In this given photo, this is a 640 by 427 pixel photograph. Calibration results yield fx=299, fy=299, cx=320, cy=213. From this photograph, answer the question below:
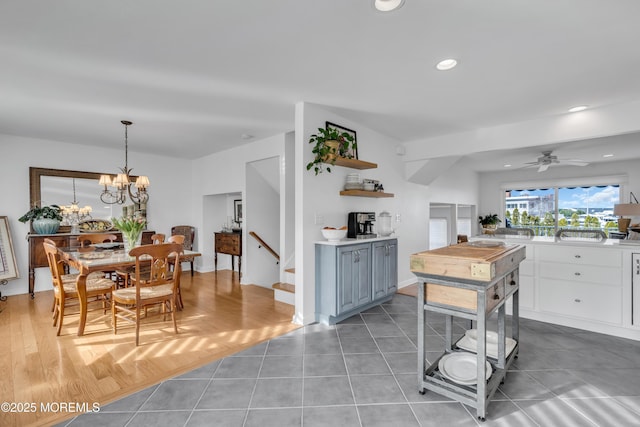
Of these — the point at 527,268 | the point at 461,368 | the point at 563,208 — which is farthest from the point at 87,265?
the point at 563,208

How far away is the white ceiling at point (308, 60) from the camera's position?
1795 millimetres

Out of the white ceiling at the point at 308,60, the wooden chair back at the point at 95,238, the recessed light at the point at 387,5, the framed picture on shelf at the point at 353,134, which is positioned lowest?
the wooden chair back at the point at 95,238

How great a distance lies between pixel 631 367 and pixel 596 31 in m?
2.52

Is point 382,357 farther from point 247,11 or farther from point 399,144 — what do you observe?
point 399,144

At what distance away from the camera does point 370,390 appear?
6.79 feet

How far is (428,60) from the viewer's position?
236cm

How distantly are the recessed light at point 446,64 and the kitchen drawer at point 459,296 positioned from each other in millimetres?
1725

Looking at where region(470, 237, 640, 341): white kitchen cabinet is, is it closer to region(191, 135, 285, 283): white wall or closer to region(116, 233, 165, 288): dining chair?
region(191, 135, 285, 283): white wall

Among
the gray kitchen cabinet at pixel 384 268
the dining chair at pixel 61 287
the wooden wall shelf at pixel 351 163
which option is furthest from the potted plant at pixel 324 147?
the dining chair at pixel 61 287

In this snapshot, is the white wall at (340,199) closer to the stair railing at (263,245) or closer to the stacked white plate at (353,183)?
the stacked white plate at (353,183)

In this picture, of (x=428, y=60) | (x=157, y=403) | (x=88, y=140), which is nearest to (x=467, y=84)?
(x=428, y=60)

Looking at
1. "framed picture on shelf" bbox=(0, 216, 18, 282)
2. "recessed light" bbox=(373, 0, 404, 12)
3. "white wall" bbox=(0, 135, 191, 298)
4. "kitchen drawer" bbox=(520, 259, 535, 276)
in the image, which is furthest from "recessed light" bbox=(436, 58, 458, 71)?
"framed picture on shelf" bbox=(0, 216, 18, 282)

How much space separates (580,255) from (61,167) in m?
7.30

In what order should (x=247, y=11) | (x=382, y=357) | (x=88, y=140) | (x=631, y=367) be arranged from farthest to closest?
1. (x=88, y=140)
2. (x=382, y=357)
3. (x=631, y=367)
4. (x=247, y=11)
